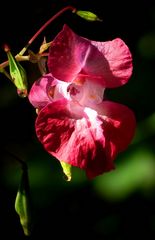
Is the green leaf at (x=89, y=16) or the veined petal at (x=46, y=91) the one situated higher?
the green leaf at (x=89, y=16)

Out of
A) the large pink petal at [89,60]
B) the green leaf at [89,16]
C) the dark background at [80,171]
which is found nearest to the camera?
the large pink petal at [89,60]

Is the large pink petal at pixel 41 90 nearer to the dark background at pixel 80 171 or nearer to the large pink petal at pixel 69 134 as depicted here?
the large pink petal at pixel 69 134

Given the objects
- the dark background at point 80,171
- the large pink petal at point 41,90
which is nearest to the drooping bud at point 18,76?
the large pink petal at point 41,90

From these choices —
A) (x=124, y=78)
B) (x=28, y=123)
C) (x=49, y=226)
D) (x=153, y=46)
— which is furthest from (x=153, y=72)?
(x=124, y=78)

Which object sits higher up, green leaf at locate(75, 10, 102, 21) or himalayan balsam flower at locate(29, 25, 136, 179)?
green leaf at locate(75, 10, 102, 21)

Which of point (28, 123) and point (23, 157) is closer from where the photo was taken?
point (23, 157)

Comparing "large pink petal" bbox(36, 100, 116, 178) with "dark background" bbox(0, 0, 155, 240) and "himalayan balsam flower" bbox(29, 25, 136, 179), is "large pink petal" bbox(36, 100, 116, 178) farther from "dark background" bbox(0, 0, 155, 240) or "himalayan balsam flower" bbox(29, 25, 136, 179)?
"dark background" bbox(0, 0, 155, 240)

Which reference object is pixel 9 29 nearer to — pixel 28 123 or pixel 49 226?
pixel 28 123

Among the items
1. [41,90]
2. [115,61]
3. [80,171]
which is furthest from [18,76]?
[80,171]

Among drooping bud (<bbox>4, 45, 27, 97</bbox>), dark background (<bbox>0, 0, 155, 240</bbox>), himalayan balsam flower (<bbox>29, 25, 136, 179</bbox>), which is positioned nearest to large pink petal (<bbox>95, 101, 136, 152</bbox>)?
himalayan balsam flower (<bbox>29, 25, 136, 179</bbox>)
